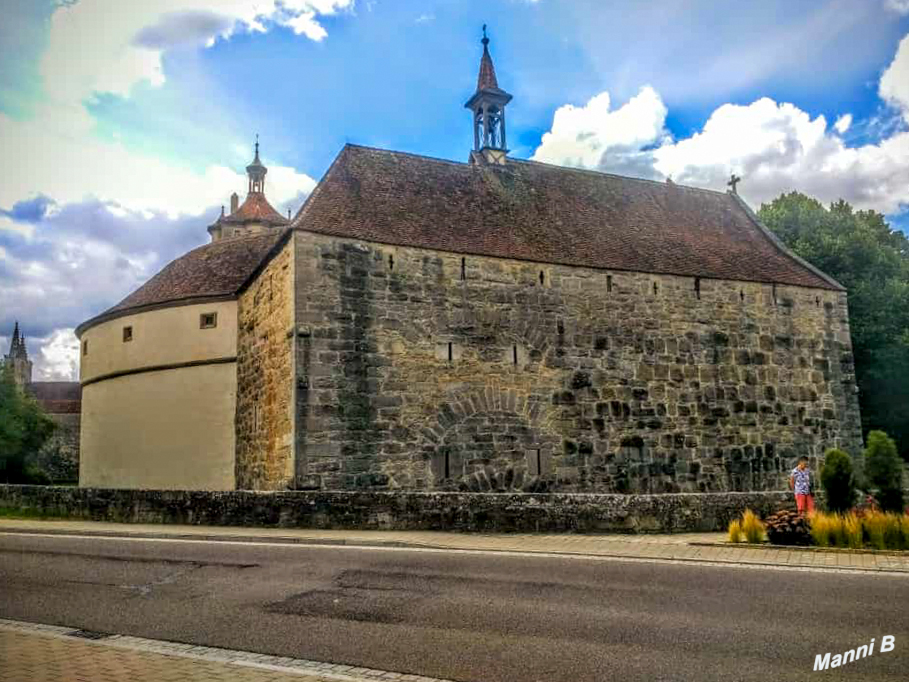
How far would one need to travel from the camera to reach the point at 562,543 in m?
12.8

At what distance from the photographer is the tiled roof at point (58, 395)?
190 feet

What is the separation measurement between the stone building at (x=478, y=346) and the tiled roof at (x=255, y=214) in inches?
818

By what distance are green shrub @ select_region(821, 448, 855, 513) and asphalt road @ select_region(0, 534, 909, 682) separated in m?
6.30

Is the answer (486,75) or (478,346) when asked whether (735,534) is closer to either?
(478,346)

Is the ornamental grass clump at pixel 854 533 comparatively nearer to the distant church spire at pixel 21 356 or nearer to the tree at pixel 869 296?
the tree at pixel 869 296

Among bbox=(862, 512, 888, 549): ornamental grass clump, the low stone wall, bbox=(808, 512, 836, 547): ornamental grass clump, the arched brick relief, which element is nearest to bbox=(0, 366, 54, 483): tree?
the low stone wall

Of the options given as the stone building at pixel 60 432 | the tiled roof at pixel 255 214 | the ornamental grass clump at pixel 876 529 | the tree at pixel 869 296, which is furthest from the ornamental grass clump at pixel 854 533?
the stone building at pixel 60 432

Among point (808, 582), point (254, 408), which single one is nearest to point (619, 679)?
point (808, 582)

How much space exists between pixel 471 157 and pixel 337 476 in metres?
12.6

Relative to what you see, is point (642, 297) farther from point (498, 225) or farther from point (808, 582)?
point (808, 582)

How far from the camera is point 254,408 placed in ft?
69.1

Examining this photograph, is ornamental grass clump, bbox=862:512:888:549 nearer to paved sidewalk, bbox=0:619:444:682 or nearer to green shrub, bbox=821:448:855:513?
green shrub, bbox=821:448:855:513

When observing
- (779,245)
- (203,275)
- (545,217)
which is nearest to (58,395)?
(203,275)

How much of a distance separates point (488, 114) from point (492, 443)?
11.8m
